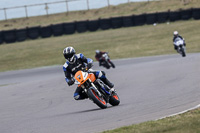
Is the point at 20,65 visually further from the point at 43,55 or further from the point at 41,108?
the point at 41,108

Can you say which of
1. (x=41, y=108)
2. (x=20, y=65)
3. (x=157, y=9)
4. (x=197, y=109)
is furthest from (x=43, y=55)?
(x=197, y=109)

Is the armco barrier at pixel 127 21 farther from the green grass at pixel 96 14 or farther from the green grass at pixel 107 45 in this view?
the green grass at pixel 96 14

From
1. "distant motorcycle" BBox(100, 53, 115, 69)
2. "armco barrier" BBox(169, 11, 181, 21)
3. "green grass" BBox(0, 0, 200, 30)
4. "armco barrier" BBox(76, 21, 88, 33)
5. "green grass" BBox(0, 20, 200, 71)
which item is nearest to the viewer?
"distant motorcycle" BBox(100, 53, 115, 69)

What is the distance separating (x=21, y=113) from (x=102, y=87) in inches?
77.1

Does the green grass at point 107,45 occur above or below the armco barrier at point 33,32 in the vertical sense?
below

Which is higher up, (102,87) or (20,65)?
(102,87)

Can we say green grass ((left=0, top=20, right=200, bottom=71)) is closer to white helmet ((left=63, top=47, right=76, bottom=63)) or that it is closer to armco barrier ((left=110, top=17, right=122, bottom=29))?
armco barrier ((left=110, top=17, right=122, bottom=29))

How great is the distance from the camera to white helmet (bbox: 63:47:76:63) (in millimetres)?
8781

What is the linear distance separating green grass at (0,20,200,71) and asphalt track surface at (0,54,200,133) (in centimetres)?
→ 1183

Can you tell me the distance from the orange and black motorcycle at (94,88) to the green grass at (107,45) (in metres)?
18.4

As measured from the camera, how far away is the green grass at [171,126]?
5.53m

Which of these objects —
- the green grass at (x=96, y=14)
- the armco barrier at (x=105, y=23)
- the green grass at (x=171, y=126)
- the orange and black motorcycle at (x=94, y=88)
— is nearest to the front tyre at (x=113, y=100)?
the orange and black motorcycle at (x=94, y=88)

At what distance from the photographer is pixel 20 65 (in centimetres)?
2781

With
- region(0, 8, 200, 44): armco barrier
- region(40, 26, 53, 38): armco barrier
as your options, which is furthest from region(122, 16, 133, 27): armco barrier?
region(40, 26, 53, 38): armco barrier
